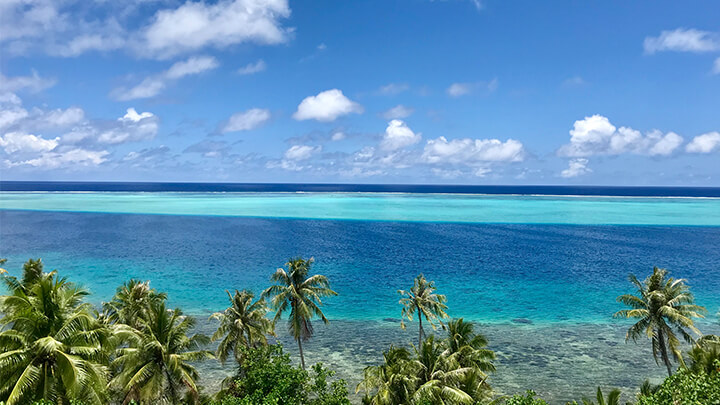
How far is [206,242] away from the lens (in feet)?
339

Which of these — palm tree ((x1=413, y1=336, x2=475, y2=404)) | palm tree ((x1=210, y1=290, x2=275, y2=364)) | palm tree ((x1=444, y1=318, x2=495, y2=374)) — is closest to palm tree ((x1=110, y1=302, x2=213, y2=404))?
palm tree ((x1=210, y1=290, x2=275, y2=364))

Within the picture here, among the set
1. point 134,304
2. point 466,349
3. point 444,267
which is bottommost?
point 444,267

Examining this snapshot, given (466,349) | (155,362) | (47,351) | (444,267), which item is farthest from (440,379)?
(444,267)

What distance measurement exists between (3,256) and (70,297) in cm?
8744

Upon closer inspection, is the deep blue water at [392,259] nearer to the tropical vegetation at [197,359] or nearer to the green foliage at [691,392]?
the tropical vegetation at [197,359]

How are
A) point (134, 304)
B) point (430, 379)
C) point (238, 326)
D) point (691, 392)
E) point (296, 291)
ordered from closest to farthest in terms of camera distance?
point (691, 392)
point (430, 379)
point (134, 304)
point (238, 326)
point (296, 291)

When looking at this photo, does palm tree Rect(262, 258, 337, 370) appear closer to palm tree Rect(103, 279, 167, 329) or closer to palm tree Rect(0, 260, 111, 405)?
palm tree Rect(103, 279, 167, 329)

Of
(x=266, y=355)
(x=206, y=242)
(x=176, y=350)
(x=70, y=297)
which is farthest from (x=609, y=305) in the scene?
(x=206, y=242)

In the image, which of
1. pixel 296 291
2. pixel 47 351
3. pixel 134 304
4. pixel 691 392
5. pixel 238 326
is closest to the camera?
pixel 47 351

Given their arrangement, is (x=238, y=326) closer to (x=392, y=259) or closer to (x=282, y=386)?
(x=282, y=386)

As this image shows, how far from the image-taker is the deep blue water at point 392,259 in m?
58.0

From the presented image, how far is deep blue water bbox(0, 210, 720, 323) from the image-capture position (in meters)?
58.0

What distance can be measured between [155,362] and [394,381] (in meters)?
13.6

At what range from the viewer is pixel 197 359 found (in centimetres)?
2372
